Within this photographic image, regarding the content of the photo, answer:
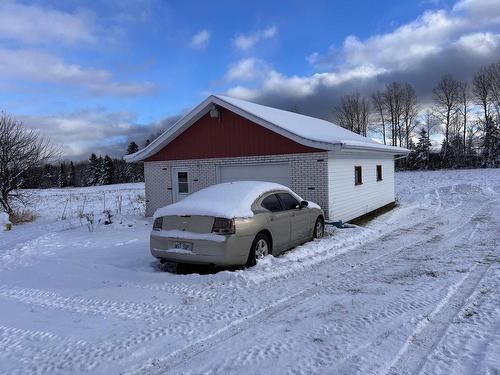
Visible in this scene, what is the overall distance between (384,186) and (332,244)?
1092cm

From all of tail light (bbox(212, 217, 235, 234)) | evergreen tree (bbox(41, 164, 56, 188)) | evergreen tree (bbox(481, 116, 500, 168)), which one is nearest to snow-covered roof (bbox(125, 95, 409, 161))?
tail light (bbox(212, 217, 235, 234))

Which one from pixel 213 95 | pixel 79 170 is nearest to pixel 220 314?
pixel 213 95

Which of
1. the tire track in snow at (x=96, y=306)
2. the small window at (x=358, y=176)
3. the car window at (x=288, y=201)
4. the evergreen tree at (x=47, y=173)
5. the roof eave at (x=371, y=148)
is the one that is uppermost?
the roof eave at (x=371, y=148)

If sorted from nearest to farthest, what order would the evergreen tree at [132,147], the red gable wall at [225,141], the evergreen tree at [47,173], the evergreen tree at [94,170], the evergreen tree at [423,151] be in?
the red gable wall at [225,141], the evergreen tree at [47,173], the evergreen tree at [423,151], the evergreen tree at [94,170], the evergreen tree at [132,147]

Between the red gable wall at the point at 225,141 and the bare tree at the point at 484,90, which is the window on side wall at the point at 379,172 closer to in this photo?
the red gable wall at the point at 225,141

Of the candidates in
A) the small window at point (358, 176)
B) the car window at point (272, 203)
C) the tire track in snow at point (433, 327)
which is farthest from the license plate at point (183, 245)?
the small window at point (358, 176)

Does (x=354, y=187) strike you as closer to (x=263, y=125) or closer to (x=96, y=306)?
(x=263, y=125)

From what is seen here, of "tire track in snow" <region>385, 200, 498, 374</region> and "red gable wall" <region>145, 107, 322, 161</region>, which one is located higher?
"red gable wall" <region>145, 107, 322, 161</region>

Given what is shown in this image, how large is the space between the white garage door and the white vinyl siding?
156 cm

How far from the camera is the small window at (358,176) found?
50.2 feet

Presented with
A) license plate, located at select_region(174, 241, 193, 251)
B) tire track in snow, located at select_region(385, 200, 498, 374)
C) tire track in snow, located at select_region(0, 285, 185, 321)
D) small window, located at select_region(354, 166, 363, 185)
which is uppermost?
small window, located at select_region(354, 166, 363, 185)

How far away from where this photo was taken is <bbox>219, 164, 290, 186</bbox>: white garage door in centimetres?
1362

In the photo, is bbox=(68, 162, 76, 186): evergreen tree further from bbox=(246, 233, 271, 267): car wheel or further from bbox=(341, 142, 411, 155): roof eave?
bbox=(246, 233, 271, 267): car wheel

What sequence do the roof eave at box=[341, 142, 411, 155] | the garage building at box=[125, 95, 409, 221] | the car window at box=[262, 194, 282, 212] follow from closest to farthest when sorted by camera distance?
the car window at box=[262, 194, 282, 212]
the roof eave at box=[341, 142, 411, 155]
the garage building at box=[125, 95, 409, 221]
